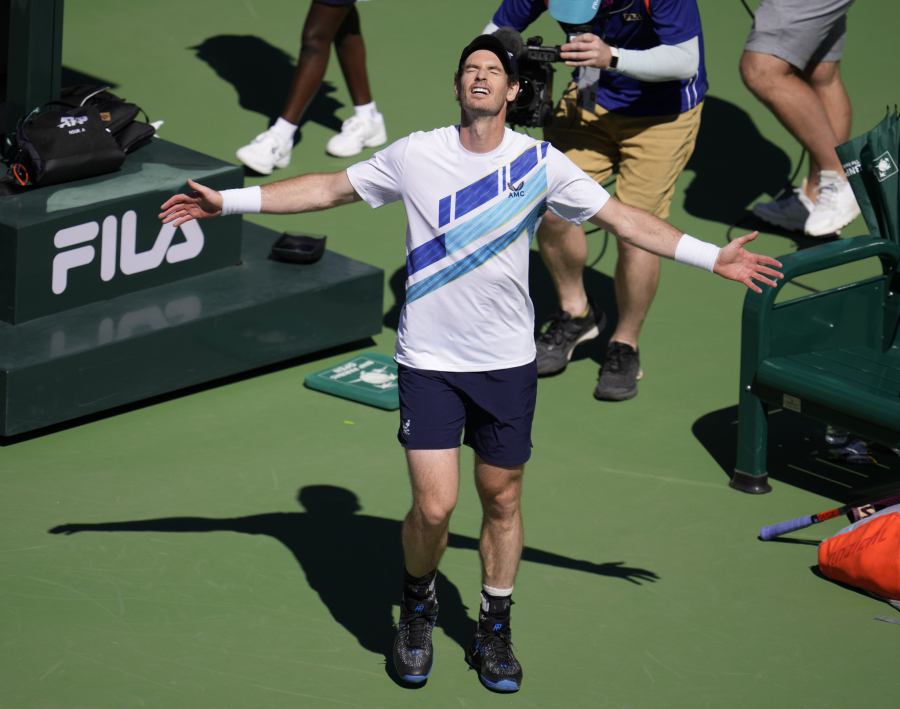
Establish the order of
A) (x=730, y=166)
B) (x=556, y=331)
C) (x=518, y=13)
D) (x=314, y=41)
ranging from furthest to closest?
(x=730, y=166) → (x=314, y=41) → (x=556, y=331) → (x=518, y=13)

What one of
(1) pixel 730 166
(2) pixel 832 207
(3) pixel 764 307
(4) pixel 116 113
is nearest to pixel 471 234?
(3) pixel 764 307

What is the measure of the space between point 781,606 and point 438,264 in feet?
5.54

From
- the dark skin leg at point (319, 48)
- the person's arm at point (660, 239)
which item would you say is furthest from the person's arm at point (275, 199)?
the dark skin leg at point (319, 48)

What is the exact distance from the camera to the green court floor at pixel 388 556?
3.54 metres

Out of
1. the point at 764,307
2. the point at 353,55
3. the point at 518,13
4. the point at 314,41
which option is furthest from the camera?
the point at 353,55

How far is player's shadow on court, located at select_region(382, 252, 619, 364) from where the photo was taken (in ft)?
20.0

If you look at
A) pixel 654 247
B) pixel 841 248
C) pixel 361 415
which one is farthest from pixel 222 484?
pixel 841 248

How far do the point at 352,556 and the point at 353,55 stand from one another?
4.42m

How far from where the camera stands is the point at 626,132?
551 centimetres

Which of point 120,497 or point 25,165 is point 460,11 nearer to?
point 25,165

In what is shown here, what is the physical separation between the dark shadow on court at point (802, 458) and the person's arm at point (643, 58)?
1.50 meters

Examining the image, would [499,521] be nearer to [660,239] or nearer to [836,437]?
[660,239]

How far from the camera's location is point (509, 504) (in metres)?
3.47

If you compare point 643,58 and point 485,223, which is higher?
point 643,58
